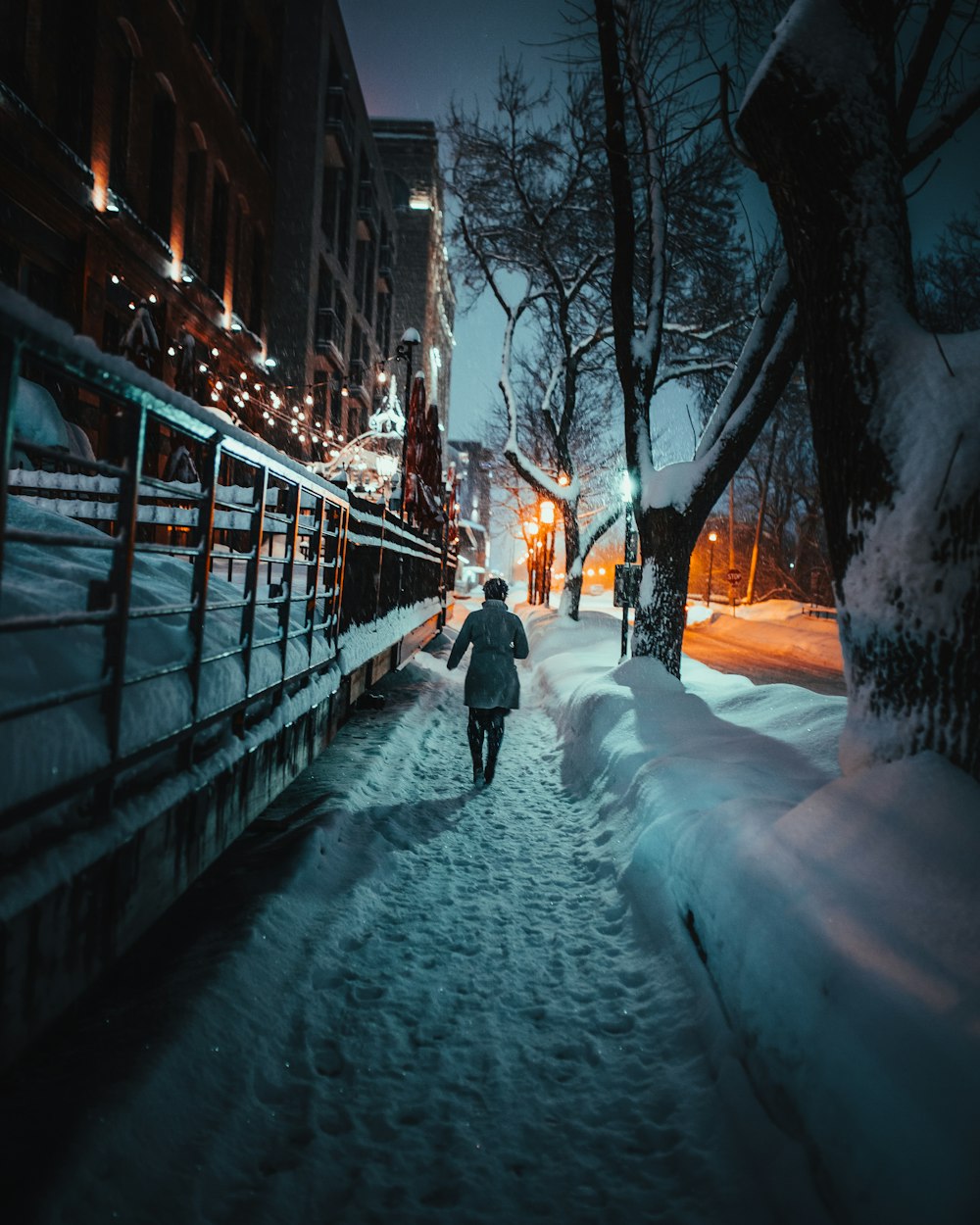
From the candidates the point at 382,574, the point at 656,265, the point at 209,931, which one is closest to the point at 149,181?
the point at 656,265

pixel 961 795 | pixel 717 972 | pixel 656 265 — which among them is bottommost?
pixel 717 972

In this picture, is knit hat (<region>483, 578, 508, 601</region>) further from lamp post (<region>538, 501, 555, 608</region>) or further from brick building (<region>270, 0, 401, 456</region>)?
lamp post (<region>538, 501, 555, 608</region>)

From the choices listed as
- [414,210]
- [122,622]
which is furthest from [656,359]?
[414,210]

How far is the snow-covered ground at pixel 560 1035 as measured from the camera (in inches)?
68.9

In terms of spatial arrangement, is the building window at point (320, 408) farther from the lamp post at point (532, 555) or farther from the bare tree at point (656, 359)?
the bare tree at point (656, 359)

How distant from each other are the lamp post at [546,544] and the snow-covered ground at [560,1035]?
63.8 feet

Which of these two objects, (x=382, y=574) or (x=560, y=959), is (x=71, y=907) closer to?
(x=560, y=959)

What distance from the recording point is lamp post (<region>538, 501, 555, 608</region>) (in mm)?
23547

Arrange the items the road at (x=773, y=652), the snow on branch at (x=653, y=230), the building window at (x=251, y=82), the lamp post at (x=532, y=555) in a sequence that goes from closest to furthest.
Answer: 1. the snow on branch at (x=653, y=230)
2. the road at (x=773, y=652)
3. the building window at (x=251, y=82)
4. the lamp post at (x=532, y=555)

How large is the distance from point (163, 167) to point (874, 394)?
16.2 meters

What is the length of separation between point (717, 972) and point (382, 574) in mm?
5021

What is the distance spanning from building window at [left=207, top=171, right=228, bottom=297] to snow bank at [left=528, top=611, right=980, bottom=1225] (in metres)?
17.7

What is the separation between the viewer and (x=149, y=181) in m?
13.6

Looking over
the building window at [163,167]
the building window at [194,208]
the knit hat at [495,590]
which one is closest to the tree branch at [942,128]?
the knit hat at [495,590]
